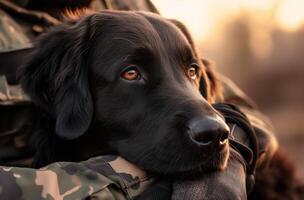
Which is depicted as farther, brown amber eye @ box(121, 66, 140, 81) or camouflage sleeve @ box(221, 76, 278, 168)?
camouflage sleeve @ box(221, 76, 278, 168)

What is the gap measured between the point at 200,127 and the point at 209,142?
0.28 ft

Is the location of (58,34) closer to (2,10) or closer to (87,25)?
(87,25)

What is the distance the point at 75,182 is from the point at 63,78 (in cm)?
71

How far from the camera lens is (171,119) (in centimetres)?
352

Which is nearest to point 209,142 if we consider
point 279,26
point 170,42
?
point 170,42

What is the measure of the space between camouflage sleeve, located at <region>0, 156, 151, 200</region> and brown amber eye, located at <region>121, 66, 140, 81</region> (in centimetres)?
46

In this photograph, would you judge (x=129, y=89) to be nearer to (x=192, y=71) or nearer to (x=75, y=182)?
(x=192, y=71)

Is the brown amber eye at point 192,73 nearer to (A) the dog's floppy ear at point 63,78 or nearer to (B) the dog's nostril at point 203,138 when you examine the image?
(A) the dog's floppy ear at point 63,78

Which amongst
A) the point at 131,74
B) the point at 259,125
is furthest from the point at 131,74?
the point at 259,125

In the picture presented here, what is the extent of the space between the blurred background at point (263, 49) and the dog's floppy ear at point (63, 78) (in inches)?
707

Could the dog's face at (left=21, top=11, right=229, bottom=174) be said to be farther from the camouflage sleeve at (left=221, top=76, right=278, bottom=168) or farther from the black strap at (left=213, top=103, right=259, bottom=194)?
the camouflage sleeve at (left=221, top=76, right=278, bottom=168)

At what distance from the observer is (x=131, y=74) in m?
3.75

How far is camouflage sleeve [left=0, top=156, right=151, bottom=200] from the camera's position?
313cm

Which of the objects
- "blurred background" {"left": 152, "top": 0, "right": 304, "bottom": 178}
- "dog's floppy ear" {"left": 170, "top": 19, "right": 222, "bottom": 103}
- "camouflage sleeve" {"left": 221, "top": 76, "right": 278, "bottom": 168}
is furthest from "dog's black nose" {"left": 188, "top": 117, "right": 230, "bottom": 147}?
"blurred background" {"left": 152, "top": 0, "right": 304, "bottom": 178}
